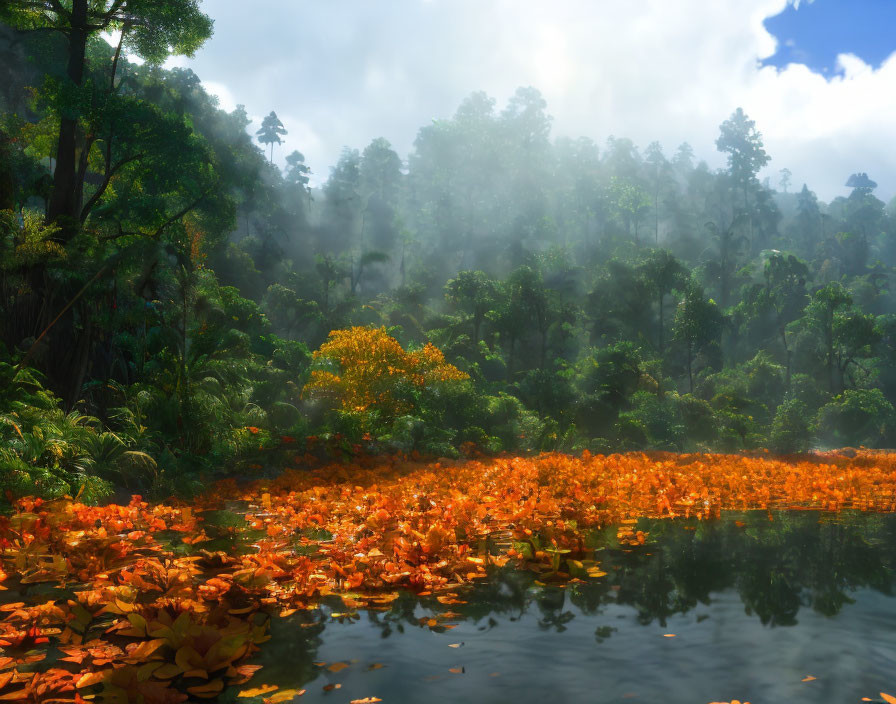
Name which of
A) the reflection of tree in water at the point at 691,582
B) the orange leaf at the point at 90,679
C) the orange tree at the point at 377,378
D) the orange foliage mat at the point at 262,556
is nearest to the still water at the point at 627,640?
the reflection of tree in water at the point at 691,582

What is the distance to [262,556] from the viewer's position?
3969mm

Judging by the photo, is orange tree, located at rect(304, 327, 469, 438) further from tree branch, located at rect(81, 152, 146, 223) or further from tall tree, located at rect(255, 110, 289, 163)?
tall tree, located at rect(255, 110, 289, 163)

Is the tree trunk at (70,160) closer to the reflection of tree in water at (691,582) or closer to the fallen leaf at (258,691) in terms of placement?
the reflection of tree in water at (691,582)

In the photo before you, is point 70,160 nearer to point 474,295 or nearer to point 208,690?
point 208,690

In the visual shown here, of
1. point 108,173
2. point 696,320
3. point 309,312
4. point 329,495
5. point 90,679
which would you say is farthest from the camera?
point 309,312

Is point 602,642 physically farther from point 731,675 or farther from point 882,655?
point 882,655

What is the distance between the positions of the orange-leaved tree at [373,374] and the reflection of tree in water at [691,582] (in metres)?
11.7

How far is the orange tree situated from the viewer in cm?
1736

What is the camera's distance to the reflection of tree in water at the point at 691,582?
3785 mm

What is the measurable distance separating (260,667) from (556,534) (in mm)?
2832

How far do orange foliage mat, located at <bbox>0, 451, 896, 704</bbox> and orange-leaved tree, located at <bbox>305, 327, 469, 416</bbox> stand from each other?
25.4 ft

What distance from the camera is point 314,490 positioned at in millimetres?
8492

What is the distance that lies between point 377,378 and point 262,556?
46.8 feet

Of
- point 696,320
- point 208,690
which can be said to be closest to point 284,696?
point 208,690
